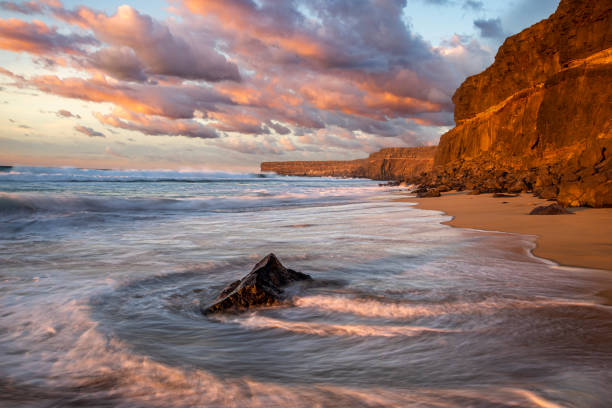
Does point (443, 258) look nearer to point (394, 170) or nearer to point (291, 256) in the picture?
point (291, 256)

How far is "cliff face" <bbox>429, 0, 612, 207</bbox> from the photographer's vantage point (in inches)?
675

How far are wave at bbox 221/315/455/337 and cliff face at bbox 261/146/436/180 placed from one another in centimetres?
9759

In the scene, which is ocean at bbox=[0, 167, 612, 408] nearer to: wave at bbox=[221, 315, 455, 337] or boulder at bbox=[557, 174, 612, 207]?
wave at bbox=[221, 315, 455, 337]

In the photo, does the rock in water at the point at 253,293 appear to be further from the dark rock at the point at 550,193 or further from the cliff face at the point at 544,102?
the dark rock at the point at 550,193

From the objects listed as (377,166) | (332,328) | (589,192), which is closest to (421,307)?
(332,328)

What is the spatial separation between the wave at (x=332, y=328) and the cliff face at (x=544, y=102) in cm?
773

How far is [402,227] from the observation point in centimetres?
546

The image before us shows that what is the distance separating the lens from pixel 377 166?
129 metres

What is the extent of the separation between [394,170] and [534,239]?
399ft

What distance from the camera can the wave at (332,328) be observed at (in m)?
1.70

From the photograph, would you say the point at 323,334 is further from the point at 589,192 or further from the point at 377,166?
the point at 377,166

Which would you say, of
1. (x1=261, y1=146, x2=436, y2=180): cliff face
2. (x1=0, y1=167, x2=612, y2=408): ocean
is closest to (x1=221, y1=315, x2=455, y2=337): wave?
(x1=0, y1=167, x2=612, y2=408): ocean

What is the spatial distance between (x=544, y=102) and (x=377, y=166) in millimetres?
108786

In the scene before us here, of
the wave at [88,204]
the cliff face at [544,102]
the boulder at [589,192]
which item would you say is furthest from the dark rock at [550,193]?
the wave at [88,204]
